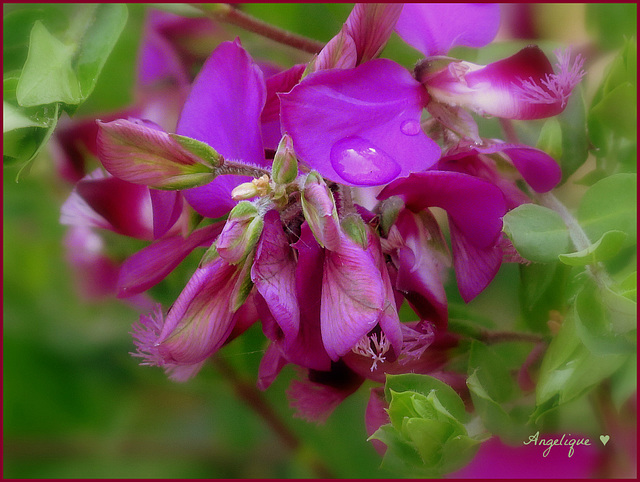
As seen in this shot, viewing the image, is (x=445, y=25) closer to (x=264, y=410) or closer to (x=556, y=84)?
(x=556, y=84)

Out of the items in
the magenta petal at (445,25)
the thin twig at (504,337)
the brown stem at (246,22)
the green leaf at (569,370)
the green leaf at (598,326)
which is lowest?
the thin twig at (504,337)

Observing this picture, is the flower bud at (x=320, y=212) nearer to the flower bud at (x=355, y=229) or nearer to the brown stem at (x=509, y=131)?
the flower bud at (x=355, y=229)

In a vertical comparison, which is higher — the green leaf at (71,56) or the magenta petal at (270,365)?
the green leaf at (71,56)

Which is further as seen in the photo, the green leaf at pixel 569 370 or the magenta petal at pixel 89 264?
the magenta petal at pixel 89 264

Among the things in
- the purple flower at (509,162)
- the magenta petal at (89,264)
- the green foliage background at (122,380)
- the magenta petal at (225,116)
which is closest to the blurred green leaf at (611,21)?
the green foliage background at (122,380)
